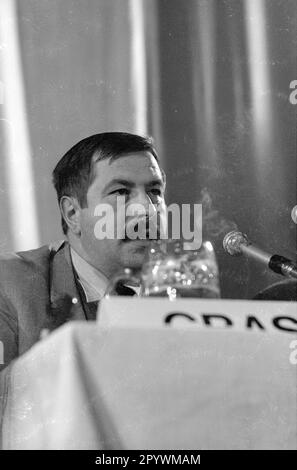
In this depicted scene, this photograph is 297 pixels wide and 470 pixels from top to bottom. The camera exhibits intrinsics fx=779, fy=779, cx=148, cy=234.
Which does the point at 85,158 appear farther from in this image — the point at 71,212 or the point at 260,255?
the point at 260,255

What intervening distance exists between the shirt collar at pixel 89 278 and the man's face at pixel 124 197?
14mm

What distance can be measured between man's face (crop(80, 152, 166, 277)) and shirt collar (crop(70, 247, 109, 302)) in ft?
0.05

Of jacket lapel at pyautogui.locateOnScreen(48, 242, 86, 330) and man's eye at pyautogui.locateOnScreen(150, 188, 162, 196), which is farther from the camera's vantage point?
man's eye at pyautogui.locateOnScreen(150, 188, 162, 196)

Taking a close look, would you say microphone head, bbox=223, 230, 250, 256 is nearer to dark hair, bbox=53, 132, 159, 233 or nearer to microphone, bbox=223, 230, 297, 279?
Result: microphone, bbox=223, 230, 297, 279

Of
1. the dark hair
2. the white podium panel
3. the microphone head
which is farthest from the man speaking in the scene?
the white podium panel

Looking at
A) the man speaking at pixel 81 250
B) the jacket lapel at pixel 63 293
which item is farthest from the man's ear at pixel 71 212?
the jacket lapel at pixel 63 293

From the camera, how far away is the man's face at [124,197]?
1.56 meters

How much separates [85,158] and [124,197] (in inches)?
6.3

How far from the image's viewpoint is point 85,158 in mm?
1684

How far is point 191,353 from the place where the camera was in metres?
0.80

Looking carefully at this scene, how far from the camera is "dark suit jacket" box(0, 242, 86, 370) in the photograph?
1397 mm

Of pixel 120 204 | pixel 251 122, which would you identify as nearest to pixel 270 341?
pixel 120 204

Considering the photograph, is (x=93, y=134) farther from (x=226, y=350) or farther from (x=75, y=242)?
(x=226, y=350)
